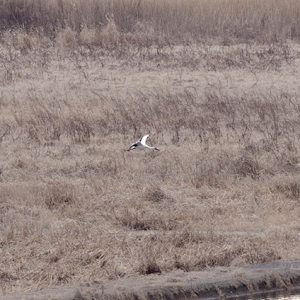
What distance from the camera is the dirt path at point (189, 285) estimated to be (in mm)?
5988

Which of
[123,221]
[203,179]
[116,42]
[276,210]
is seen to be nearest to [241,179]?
[203,179]

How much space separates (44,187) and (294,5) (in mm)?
15016

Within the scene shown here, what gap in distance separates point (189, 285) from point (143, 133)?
18.4ft

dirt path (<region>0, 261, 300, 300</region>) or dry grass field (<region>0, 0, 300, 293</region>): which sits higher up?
dirt path (<region>0, 261, 300, 300</region>)

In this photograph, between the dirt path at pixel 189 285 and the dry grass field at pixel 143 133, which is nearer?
the dirt path at pixel 189 285

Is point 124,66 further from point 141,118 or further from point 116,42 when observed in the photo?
point 141,118

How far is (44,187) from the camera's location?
877 centimetres

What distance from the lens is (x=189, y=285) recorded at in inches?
246

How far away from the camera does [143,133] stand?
11.7 meters

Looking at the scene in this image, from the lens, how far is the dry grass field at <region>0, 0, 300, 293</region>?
22.6ft

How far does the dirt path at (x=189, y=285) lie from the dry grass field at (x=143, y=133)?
0.15 m

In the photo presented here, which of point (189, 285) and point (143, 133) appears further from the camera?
point (143, 133)

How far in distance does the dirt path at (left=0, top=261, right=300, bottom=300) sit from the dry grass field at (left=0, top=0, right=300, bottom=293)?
0.50 ft

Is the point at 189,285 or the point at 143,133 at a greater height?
the point at 189,285
